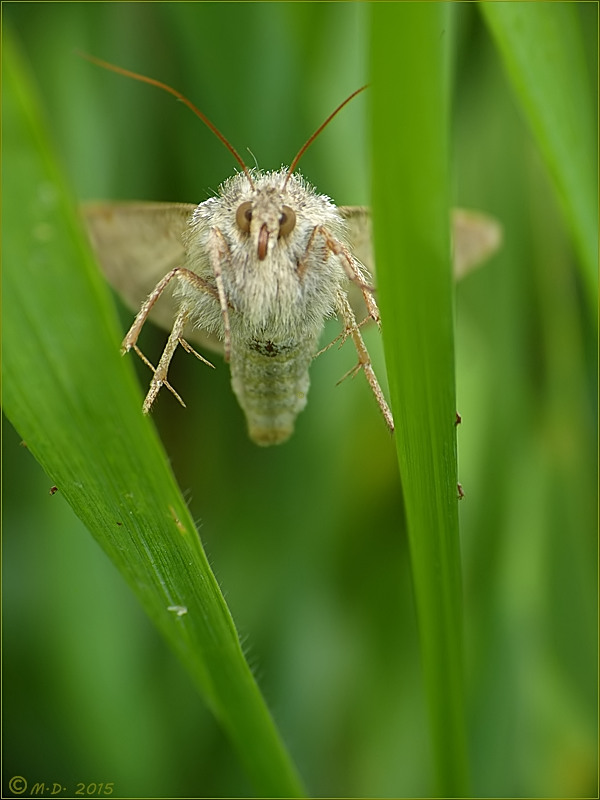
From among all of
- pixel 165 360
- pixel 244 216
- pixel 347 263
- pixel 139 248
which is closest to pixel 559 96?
pixel 347 263

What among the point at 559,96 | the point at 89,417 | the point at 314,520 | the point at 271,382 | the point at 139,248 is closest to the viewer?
the point at 89,417

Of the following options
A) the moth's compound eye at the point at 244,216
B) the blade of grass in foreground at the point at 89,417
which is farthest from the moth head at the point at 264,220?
the blade of grass in foreground at the point at 89,417

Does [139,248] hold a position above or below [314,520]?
above

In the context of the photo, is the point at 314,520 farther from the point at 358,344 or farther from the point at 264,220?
the point at 264,220

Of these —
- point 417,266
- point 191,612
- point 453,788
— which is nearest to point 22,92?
point 417,266

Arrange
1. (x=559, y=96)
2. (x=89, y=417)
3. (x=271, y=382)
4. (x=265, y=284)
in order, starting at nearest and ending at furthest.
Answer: (x=89, y=417)
(x=559, y=96)
(x=265, y=284)
(x=271, y=382)
